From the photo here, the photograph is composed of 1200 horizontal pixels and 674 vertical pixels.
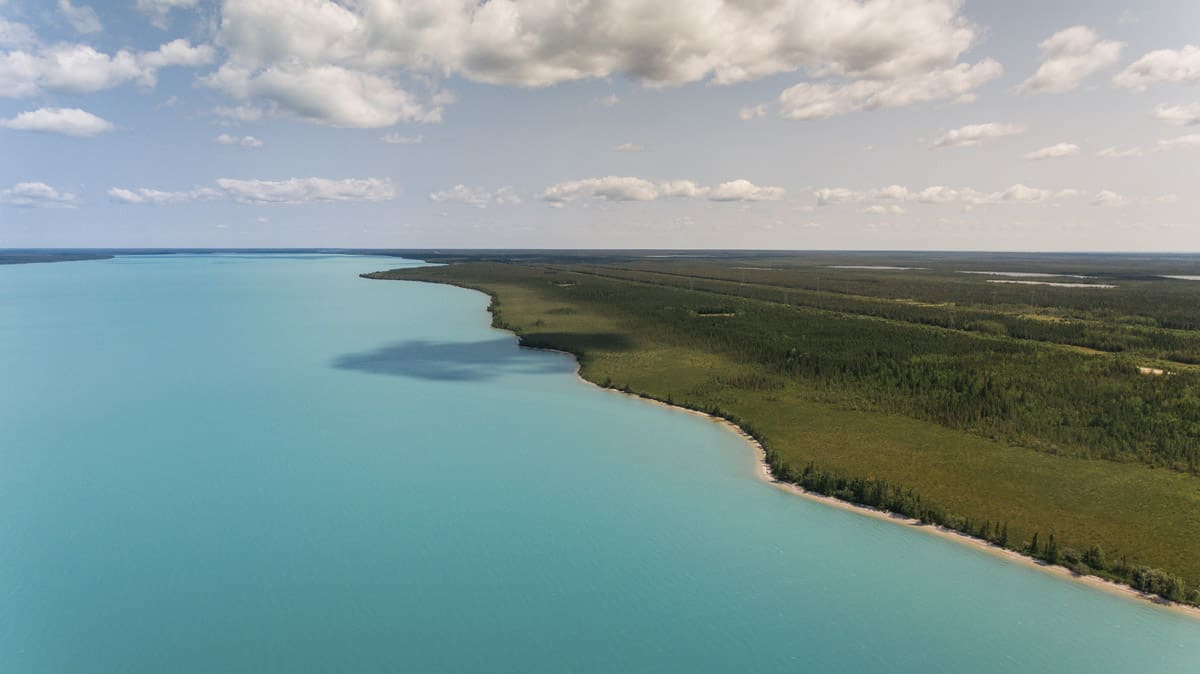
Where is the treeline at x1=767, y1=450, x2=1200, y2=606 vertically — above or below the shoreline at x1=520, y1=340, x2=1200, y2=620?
above

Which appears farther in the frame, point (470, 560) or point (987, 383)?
point (987, 383)

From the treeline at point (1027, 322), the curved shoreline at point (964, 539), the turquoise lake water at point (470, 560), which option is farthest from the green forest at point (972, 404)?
the turquoise lake water at point (470, 560)

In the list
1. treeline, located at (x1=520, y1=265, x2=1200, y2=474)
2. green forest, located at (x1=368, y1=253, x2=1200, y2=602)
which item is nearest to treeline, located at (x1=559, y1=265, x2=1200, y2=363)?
green forest, located at (x1=368, y1=253, x2=1200, y2=602)

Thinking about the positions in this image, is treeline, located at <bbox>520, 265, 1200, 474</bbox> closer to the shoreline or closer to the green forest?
the green forest

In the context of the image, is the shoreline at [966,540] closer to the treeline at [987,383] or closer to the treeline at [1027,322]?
the treeline at [987,383]

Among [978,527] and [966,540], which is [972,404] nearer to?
[978,527]

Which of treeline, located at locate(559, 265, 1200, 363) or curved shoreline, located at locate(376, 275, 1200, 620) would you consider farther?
treeline, located at locate(559, 265, 1200, 363)

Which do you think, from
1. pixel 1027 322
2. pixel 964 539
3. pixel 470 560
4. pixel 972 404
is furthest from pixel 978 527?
pixel 1027 322

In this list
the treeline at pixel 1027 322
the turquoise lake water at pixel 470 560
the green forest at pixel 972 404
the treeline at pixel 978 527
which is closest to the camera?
the turquoise lake water at pixel 470 560

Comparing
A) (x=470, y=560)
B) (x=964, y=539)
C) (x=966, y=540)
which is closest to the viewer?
(x=470, y=560)
